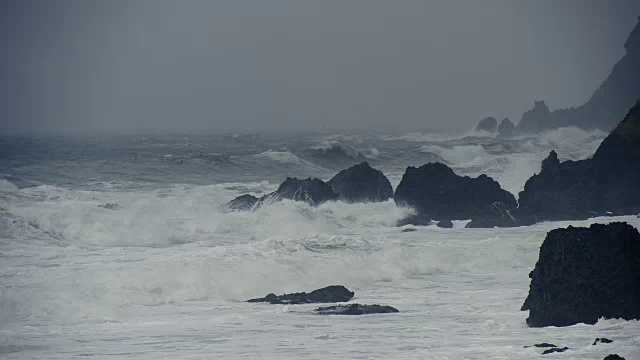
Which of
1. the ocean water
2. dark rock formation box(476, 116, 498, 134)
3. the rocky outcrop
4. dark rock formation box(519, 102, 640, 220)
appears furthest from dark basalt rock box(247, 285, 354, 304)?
dark rock formation box(476, 116, 498, 134)

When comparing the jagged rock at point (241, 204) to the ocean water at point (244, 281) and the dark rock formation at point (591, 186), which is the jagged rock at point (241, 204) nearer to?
the ocean water at point (244, 281)

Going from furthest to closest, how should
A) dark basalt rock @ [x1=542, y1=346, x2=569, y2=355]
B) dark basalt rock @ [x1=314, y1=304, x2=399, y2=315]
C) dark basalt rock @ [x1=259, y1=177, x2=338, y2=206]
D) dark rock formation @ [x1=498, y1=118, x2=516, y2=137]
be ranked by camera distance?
dark rock formation @ [x1=498, y1=118, x2=516, y2=137], dark basalt rock @ [x1=259, y1=177, x2=338, y2=206], dark basalt rock @ [x1=314, y1=304, x2=399, y2=315], dark basalt rock @ [x1=542, y1=346, x2=569, y2=355]

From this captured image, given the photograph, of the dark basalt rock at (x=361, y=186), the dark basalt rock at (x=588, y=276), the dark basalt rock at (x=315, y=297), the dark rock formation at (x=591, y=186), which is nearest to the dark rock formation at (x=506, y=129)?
the dark basalt rock at (x=361, y=186)

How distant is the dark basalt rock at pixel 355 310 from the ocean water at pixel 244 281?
0.33 metres

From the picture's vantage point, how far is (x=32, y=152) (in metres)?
68.0

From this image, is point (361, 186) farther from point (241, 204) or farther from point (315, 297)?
point (315, 297)

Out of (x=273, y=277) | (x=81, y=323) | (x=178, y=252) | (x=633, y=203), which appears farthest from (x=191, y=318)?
(x=633, y=203)

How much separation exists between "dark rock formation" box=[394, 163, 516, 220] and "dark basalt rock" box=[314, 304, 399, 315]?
1608cm

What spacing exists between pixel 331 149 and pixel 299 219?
3799 centimetres

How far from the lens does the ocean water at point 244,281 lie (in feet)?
48.2

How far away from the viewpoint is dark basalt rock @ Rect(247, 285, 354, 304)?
1895 cm

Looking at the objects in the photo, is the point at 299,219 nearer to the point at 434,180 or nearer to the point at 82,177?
the point at 434,180

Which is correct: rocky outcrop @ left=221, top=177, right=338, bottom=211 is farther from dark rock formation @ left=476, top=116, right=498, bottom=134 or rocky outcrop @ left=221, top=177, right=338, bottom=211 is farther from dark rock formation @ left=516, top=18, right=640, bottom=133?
dark rock formation @ left=476, top=116, right=498, bottom=134

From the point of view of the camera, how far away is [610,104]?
11694 centimetres
